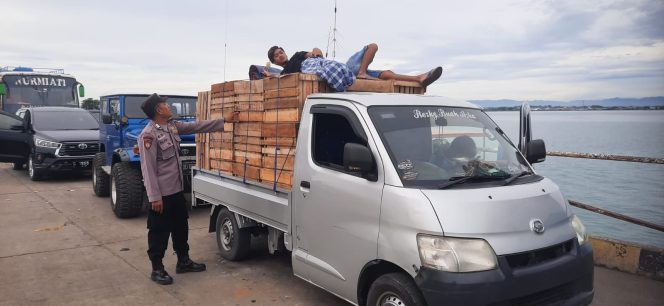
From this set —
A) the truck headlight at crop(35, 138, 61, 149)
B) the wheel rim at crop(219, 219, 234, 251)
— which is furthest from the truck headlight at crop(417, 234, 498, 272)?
the truck headlight at crop(35, 138, 61, 149)

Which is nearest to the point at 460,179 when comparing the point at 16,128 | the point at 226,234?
the point at 226,234

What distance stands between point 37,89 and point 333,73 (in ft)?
59.5

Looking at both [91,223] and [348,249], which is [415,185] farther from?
[91,223]

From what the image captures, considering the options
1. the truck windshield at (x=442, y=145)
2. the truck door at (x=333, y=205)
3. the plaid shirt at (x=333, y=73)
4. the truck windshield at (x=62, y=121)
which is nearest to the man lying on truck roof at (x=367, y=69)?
the plaid shirt at (x=333, y=73)

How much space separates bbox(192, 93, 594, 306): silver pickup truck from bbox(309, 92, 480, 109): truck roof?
0.01 m

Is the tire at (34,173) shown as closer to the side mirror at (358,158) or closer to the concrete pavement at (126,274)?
the concrete pavement at (126,274)

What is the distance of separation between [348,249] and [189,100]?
6.34 metres

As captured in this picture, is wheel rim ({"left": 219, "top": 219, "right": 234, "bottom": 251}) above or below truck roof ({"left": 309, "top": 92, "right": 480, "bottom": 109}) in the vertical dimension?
below

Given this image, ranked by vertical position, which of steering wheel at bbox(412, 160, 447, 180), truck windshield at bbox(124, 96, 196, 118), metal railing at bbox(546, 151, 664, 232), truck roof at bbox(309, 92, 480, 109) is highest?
truck roof at bbox(309, 92, 480, 109)

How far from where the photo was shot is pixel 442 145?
3713 mm

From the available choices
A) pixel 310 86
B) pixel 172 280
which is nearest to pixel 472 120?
pixel 310 86

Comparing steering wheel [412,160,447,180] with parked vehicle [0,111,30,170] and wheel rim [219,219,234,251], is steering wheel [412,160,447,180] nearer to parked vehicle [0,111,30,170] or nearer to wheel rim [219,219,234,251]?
wheel rim [219,219,234,251]

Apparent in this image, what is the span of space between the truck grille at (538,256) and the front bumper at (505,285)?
3 centimetres

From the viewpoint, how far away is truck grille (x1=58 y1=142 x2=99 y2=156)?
11773 mm
